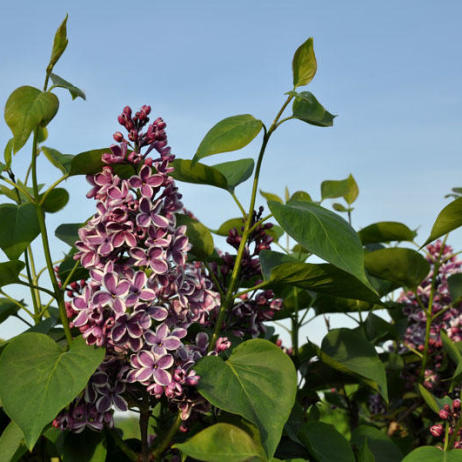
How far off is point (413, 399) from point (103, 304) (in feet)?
6.06

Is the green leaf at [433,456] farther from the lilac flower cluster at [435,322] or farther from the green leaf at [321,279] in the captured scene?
the lilac flower cluster at [435,322]

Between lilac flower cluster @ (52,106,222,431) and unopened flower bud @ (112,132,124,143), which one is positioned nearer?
lilac flower cluster @ (52,106,222,431)

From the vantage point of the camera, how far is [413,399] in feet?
8.55

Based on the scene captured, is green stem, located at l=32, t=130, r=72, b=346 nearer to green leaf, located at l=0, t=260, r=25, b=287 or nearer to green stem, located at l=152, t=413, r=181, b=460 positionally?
green leaf, located at l=0, t=260, r=25, b=287

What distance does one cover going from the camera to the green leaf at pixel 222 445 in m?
1.20

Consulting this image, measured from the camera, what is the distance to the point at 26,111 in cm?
125

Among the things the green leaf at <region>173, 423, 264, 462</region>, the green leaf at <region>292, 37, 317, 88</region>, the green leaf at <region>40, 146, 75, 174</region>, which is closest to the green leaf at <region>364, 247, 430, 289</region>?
the green leaf at <region>292, 37, 317, 88</region>

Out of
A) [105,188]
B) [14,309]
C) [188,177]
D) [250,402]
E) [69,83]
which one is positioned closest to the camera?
[250,402]

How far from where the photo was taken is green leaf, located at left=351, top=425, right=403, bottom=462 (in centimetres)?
187

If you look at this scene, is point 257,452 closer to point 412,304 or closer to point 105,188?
point 105,188

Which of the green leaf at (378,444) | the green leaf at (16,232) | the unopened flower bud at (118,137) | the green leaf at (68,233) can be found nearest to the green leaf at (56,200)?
the green leaf at (68,233)

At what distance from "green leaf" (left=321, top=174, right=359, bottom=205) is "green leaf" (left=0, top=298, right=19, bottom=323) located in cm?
112

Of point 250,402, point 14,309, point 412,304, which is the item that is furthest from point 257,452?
point 412,304

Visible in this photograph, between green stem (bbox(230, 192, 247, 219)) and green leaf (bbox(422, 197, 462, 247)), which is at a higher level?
green leaf (bbox(422, 197, 462, 247))
